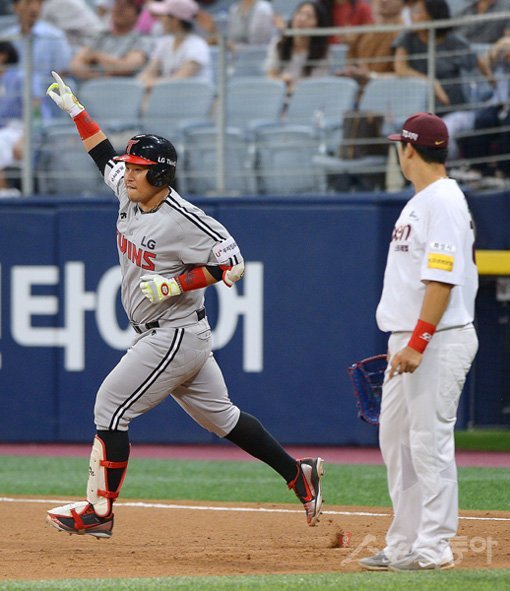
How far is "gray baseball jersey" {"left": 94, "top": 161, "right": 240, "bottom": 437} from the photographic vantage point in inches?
226

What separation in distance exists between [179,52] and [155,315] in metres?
5.93

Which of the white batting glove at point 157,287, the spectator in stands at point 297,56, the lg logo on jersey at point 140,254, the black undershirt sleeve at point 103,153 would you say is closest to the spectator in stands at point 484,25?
the spectator in stands at point 297,56

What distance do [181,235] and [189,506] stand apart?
237 centimetres

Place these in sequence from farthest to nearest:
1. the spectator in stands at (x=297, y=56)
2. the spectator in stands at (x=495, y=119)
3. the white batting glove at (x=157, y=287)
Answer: the spectator in stands at (x=297, y=56) → the spectator in stands at (x=495, y=119) → the white batting glove at (x=157, y=287)

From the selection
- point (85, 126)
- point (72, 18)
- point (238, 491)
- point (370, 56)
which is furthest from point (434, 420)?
point (72, 18)

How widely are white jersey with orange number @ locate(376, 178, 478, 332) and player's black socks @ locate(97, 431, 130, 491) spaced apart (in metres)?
1.56

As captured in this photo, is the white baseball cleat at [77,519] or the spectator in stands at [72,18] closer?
the white baseball cleat at [77,519]

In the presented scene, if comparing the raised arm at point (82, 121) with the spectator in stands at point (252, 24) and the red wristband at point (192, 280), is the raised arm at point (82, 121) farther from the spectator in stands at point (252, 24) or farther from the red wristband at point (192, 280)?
the spectator in stands at point (252, 24)

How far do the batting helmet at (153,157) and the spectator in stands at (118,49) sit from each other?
18.8ft

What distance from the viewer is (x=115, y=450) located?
573cm

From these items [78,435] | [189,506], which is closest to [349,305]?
[78,435]

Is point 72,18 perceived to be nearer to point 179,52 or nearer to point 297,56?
point 179,52

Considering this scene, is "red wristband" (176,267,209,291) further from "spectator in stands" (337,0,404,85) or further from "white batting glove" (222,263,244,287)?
"spectator in stands" (337,0,404,85)

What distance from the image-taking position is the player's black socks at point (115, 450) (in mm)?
5727
